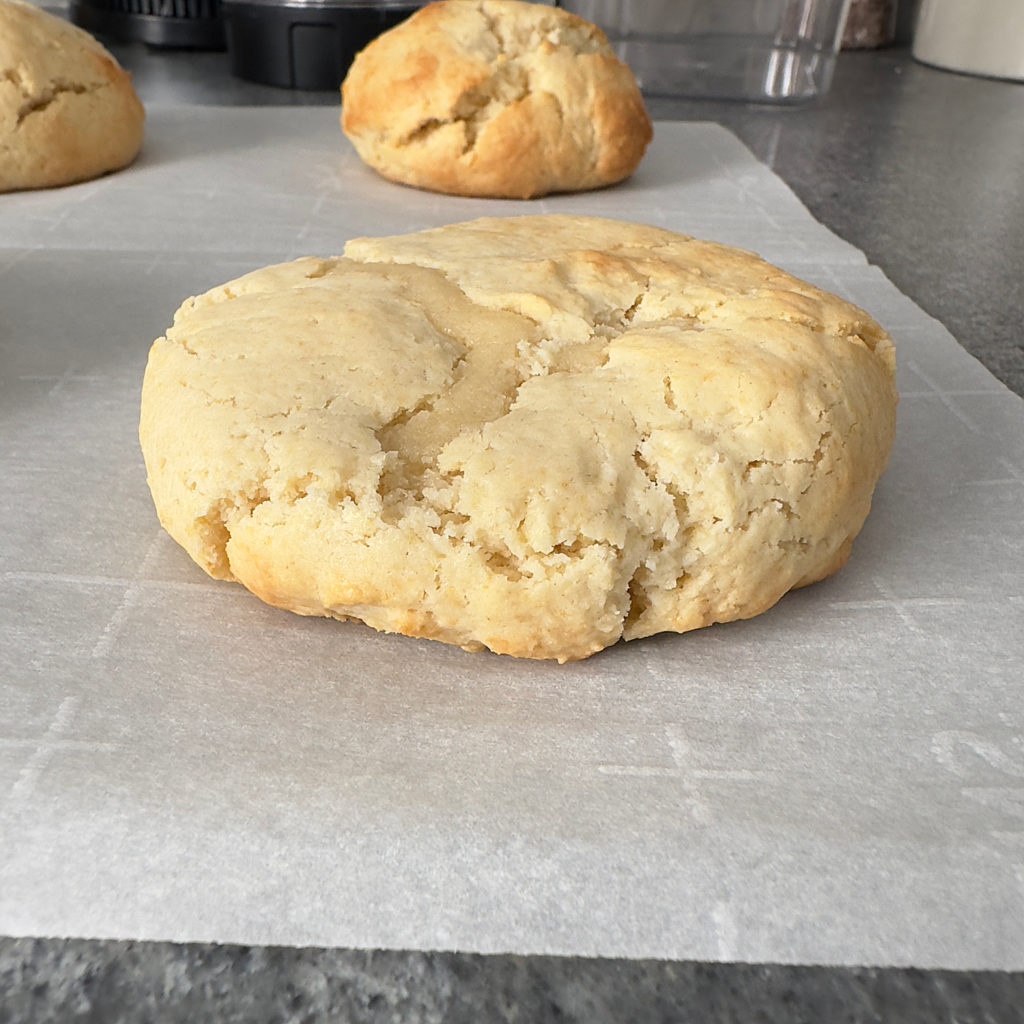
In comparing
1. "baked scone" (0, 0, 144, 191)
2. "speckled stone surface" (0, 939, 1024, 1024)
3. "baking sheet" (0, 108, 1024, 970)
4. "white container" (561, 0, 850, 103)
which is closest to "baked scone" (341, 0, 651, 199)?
"baked scone" (0, 0, 144, 191)

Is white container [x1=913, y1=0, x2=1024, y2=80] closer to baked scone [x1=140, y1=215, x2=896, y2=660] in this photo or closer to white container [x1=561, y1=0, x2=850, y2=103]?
white container [x1=561, y1=0, x2=850, y2=103]

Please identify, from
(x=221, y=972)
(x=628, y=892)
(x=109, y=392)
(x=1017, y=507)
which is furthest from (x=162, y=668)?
(x=1017, y=507)

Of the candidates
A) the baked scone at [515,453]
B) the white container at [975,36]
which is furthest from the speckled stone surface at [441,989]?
the white container at [975,36]

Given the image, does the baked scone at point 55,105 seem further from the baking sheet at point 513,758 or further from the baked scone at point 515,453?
the baked scone at point 515,453

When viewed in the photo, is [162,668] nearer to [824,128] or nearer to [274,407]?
[274,407]

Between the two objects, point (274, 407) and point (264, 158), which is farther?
point (264, 158)

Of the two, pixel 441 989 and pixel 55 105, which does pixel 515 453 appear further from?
pixel 55 105
